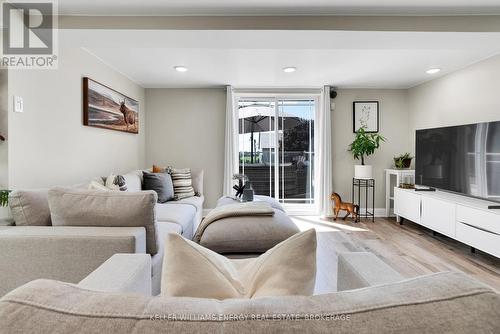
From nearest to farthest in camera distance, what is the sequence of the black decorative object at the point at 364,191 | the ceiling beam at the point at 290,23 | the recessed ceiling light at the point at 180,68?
the ceiling beam at the point at 290,23, the recessed ceiling light at the point at 180,68, the black decorative object at the point at 364,191

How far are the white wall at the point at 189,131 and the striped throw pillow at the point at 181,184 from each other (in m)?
0.78

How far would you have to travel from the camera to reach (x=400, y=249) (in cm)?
321

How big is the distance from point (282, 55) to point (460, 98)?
2.47 m

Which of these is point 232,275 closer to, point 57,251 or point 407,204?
point 57,251

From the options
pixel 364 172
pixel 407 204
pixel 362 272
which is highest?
pixel 364 172

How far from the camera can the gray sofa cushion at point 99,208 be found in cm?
162

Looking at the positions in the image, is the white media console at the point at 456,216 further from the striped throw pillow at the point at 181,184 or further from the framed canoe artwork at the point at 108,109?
the framed canoe artwork at the point at 108,109

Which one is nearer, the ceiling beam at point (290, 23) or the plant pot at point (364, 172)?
the ceiling beam at point (290, 23)

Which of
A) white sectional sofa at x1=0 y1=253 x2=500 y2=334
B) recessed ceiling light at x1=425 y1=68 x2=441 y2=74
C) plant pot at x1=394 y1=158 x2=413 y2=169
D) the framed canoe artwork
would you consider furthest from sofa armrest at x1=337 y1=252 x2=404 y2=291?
plant pot at x1=394 y1=158 x2=413 y2=169

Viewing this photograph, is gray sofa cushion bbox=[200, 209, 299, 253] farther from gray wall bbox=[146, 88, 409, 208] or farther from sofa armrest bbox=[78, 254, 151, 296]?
gray wall bbox=[146, 88, 409, 208]

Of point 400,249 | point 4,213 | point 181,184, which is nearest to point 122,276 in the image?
point 4,213

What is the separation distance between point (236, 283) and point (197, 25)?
84.1 inches

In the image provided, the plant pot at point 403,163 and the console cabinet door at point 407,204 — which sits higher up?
the plant pot at point 403,163

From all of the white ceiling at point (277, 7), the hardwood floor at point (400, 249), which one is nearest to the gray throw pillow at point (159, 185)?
the white ceiling at point (277, 7)
